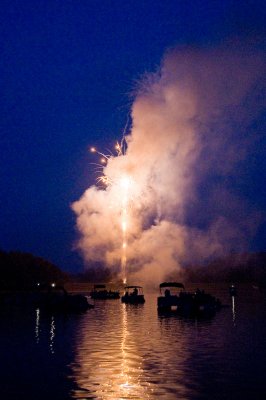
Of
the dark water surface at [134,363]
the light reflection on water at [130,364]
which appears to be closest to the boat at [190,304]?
the dark water surface at [134,363]

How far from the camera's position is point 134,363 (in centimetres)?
2647

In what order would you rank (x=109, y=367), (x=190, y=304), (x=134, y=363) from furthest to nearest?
(x=190, y=304) → (x=134, y=363) → (x=109, y=367)

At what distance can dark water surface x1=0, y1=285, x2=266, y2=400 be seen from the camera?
20.6 metres

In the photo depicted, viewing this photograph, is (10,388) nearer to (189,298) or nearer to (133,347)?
(133,347)

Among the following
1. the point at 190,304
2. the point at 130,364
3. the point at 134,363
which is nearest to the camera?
the point at 130,364

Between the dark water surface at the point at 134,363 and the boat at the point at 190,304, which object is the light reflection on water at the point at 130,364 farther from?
the boat at the point at 190,304

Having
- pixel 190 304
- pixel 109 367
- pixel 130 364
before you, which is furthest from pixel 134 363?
pixel 190 304

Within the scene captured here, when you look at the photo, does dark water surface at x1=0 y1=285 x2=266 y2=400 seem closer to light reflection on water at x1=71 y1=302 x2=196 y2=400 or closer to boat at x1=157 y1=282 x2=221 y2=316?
light reflection on water at x1=71 y1=302 x2=196 y2=400

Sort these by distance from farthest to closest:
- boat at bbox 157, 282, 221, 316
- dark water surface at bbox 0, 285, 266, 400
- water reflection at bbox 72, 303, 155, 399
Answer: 1. boat at bbox 157, 282, 221, 316
2. dark water surface at bbox 0, 285, 266, 400
3. water reflection at bbox 72, 303, 155, 399

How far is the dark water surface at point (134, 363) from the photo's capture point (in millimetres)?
20594

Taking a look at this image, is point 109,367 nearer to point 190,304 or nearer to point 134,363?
point 134,363

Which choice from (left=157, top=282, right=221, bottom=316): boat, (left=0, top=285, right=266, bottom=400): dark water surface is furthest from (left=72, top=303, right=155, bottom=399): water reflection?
(left=157, top=282, right=221, bottom=316): boat

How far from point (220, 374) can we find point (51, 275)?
17678 cm

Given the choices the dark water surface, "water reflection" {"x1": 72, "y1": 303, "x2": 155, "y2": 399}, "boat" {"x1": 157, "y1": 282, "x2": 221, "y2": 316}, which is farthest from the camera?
"boat" {"x1": 157, "y1": 282, "x2": 221, "y2": 316}
